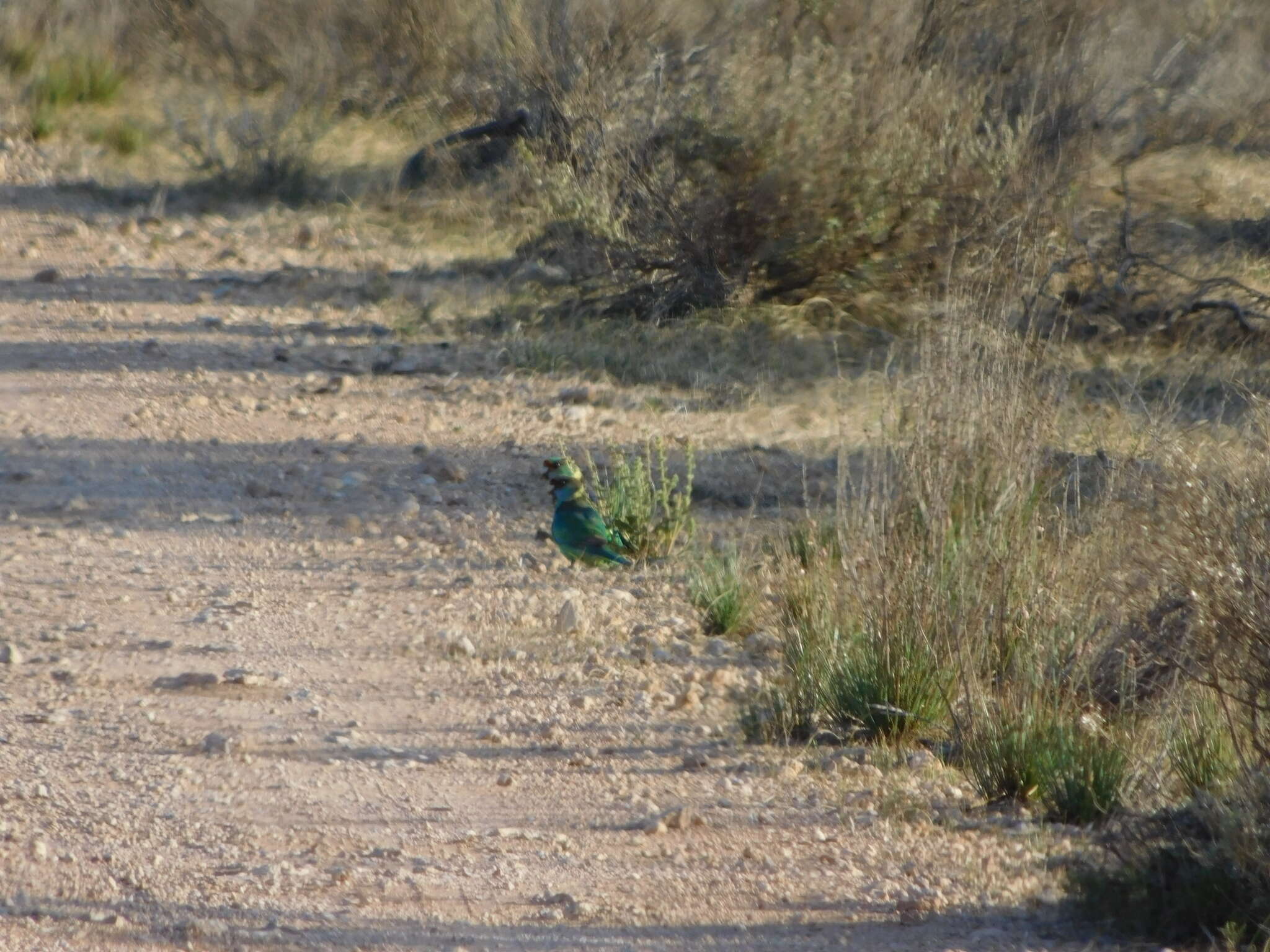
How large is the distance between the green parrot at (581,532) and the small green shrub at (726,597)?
496 millimetres

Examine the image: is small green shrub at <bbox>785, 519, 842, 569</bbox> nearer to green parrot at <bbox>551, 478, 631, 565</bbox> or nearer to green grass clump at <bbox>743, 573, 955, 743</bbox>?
green grass clump at <bbox>743, 573, 955, 743</bbox>

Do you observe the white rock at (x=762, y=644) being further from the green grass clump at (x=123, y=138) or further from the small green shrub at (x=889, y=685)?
the green grass clump at (x=123, y=138)

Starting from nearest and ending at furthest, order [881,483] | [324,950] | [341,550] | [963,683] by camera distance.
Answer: [324,950], [963,683], [881,483], [341,550]

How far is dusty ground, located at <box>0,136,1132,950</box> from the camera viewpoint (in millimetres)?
3260

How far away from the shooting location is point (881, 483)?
453cm

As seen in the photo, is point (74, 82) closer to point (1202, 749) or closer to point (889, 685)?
point (889, 685)

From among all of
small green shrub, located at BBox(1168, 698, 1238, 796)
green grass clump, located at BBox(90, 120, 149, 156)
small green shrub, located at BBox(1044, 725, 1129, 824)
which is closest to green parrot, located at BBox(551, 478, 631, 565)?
small green shrub, located at BBox(1044, 725, 1129, 824)

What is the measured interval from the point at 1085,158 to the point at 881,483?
6637 millimetres

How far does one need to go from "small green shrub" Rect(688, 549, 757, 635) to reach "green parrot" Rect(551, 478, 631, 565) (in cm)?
50

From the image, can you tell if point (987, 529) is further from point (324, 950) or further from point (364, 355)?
point (364, 355)

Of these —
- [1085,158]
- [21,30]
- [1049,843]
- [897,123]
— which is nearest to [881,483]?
[1049,843]

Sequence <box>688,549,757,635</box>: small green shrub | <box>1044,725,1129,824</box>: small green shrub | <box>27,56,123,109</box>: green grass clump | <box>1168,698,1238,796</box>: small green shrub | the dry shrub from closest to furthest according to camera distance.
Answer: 1. <box>1168,698,1238,796</box>: small green shrub
2. <box>1044,725,1129,824</box>: small green shrub
3. the dry shrub
4. <box>688,549,757,635</box>: small green shrub
5. <box>27,56,123,109</box>: green grass clump

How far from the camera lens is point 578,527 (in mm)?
5793

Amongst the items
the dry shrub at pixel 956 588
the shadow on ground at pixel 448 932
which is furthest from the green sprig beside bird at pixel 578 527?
the shadow on ground at pixel 448 932
